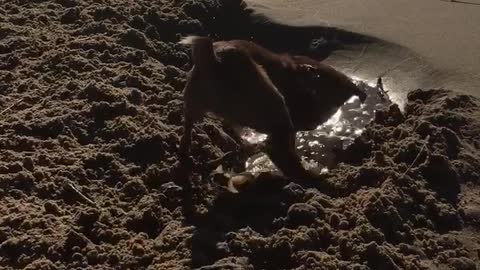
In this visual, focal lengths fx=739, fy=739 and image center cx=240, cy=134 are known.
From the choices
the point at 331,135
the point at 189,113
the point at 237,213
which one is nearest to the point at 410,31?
the point at 331,135

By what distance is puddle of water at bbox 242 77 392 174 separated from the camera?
13.4 feet

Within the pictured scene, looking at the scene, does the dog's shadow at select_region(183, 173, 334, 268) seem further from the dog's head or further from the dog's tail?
the dog's head

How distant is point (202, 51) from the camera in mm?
3441

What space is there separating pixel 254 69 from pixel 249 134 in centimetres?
79

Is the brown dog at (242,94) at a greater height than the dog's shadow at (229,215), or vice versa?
the brown dog at (242,94)

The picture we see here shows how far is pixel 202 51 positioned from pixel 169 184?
0.67m

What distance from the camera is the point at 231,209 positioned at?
3.44m

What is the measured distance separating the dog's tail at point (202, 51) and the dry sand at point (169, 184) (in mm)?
594

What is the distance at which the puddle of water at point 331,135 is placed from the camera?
4094 millimetres

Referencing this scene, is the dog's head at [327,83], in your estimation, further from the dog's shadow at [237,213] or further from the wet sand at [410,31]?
the dog's shadow at [237,213]

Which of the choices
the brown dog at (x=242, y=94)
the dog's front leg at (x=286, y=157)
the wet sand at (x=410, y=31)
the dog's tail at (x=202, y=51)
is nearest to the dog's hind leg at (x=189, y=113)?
the brown dog at (x=242, y=94)

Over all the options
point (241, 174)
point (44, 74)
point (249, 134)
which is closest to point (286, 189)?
point (241, 174)

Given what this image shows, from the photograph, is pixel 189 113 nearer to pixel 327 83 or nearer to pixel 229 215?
pixel 229 215

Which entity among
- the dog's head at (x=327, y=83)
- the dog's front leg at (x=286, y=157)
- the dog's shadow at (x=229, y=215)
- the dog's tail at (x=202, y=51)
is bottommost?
the dog's shadow at (x=229, y=215)
